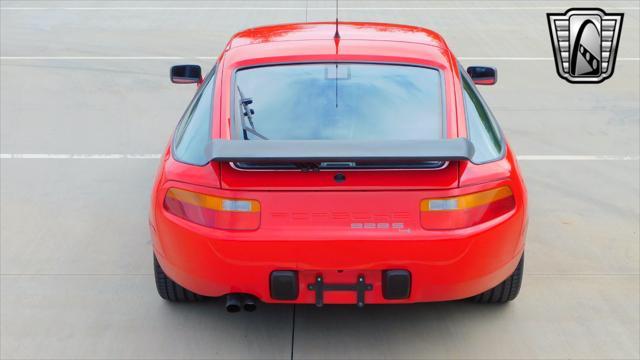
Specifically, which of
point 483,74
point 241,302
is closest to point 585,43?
point 483,74

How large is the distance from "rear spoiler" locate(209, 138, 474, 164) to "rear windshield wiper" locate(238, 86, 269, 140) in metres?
0.40

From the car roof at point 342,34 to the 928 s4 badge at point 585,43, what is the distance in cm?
541

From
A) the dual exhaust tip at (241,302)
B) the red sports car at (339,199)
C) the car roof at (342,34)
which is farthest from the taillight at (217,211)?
the car roof at (342,34)

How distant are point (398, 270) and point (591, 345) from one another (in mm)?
1211

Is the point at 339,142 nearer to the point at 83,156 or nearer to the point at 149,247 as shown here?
the point at 149,247

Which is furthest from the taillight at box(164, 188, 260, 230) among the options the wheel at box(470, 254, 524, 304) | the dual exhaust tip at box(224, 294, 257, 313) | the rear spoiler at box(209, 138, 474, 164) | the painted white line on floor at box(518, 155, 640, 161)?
the painted white line on floor at box(518, 155, 640, 161)

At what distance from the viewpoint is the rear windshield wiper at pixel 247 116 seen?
13.5ft

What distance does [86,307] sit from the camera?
15.6 feet

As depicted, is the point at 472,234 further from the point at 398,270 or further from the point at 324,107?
the point at 324,107

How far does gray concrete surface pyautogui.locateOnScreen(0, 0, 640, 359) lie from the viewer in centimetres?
437

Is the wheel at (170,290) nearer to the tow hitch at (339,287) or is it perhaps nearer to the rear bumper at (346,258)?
the rear bumper at (346,258)

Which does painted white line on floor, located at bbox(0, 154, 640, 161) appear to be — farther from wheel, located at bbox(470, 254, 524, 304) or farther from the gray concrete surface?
wheel, located at bbox(470, 254, 524, 304)

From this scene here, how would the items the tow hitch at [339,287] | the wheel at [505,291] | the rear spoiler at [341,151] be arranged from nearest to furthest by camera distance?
1. the rear spoiler at [341,151]
2. the tow hitch at [339,287]
3. the wheel at [505,291]

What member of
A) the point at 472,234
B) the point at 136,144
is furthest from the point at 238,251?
the point at 136,144
